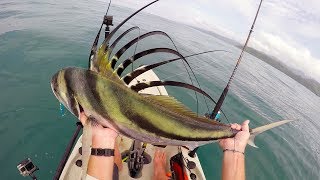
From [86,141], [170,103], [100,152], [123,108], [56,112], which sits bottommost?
[56,112]

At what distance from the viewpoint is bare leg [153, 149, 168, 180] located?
728 centimetres

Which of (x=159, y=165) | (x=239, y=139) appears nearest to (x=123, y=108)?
(x=239, y=139)

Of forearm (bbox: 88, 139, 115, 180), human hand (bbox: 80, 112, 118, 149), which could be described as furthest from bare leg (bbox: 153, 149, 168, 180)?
human hand (bbox: 80, 112, 118, 149)

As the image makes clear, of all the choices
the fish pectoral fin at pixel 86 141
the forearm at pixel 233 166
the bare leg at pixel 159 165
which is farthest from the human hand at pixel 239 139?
the bare leg at pixel 159 165

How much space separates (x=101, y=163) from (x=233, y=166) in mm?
2028

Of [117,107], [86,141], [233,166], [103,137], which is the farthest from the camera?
[233,166]

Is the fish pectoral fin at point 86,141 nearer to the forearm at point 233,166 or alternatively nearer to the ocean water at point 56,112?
the forearm at point 233,166

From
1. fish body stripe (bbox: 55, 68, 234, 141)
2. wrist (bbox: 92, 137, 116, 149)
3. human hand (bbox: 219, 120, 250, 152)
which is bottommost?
wrist (bbox: 92, 137, 116, 149)

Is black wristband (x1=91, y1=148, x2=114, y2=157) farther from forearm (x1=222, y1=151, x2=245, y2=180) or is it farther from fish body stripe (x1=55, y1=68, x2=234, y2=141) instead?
forearm (x1=222, y1=151, x2=245, y2=180)

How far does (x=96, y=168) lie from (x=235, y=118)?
59.7 feet

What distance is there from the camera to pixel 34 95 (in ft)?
46.0

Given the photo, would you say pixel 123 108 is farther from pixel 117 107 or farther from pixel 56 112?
pixel 56 112

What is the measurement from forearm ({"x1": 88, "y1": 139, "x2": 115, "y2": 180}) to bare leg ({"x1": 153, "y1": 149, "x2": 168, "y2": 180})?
13.2 ft

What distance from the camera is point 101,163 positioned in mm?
3393
